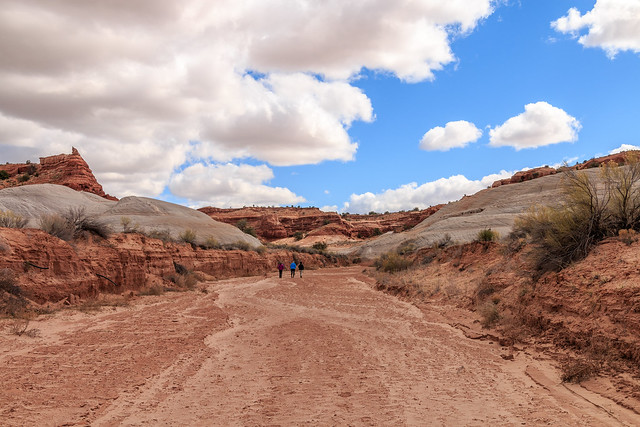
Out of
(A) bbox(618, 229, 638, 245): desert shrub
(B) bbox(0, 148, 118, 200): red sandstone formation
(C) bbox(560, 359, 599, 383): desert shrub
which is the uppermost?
(B) bbox(0, 148, 118, 200): red sandstone formation

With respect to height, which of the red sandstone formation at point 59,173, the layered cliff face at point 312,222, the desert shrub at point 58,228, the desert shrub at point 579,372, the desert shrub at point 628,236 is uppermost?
the red sandstone formation at point 59,173

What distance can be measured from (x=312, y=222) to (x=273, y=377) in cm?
10164

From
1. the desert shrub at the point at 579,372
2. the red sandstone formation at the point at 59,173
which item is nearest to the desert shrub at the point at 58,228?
the desert shrub at the point at 579,372

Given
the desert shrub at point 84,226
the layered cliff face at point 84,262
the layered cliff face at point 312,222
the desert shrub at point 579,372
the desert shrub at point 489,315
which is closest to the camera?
the desert shrub at point 579,372

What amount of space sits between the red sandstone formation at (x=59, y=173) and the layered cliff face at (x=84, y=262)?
45.0 m

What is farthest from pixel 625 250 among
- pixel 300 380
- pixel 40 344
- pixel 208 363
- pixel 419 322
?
pixel 40 344

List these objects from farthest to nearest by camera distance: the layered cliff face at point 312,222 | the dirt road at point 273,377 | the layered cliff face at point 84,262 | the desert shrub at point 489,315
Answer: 1. the layered cliff face at point 312,222
2. the layered cliff face at point 84,262
3. the desert shrub at point 489,315
4. the dirt road at point 273,377

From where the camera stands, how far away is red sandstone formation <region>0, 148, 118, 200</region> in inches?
2534

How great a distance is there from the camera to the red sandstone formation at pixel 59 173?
211 ft

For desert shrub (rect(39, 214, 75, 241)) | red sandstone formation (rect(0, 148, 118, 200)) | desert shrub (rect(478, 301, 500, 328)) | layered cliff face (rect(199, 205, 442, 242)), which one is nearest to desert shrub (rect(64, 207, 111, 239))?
desert shrub (rect(39, 214, 75, 241))

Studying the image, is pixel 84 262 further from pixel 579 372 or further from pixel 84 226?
pixel 579 372

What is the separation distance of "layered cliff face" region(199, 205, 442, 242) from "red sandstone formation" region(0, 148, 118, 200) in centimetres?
3546

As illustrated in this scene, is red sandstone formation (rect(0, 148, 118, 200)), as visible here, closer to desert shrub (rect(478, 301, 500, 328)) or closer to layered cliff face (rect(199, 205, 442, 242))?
layered cliff face (rect(199, 205, 442, 242))

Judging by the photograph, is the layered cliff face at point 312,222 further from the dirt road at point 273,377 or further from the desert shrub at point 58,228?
the dirt road at point 273,377
